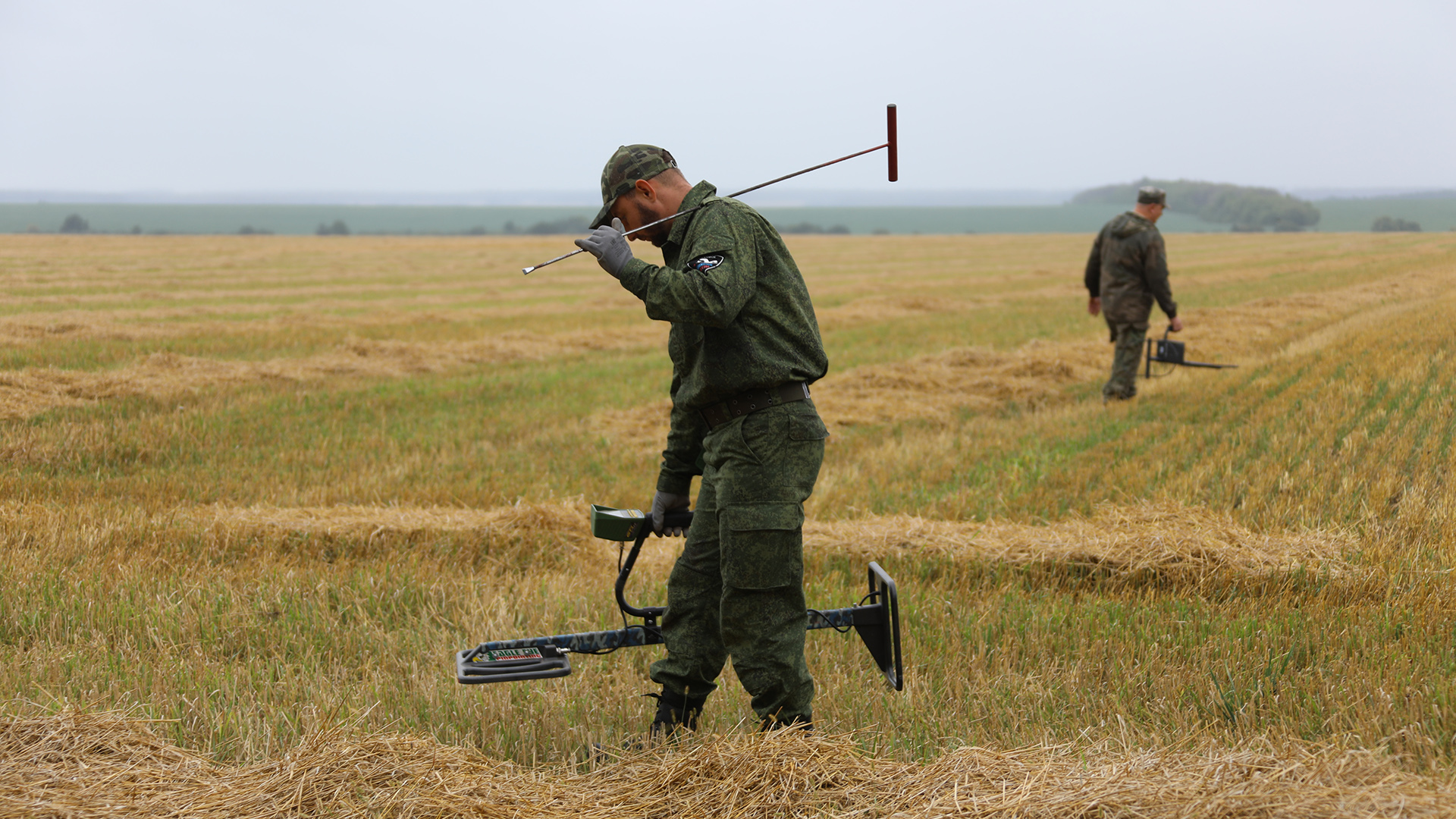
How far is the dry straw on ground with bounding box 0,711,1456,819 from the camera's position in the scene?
287 centimetres

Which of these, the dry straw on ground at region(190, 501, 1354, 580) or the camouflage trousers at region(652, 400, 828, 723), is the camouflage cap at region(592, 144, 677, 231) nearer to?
the camouflage trousers at region(652, 400, 828, 723)

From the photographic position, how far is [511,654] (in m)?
3.96

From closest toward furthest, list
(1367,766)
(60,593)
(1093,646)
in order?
(1367,766), (1093,646), (60,593)

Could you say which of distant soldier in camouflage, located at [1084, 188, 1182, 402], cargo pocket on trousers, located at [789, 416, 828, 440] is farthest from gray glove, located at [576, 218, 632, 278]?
distant soldier in camouflage, located at [1084, 188, 1182, 402]

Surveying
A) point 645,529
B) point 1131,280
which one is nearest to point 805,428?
point 645,529

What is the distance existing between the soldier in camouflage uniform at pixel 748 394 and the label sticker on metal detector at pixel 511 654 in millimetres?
725

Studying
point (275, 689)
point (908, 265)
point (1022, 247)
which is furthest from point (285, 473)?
point (1022, 247)

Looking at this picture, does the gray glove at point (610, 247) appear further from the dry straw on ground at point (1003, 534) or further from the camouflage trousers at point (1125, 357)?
the camouflage trousers at point (1125, 357)

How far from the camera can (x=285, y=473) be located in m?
8.73

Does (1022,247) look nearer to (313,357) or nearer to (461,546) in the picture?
(313,357)

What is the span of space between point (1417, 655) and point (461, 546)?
505 centimetres

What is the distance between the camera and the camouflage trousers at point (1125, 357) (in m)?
11.4

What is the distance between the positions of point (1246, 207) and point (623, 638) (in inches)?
6113

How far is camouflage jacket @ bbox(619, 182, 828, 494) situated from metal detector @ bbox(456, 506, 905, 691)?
60cm
